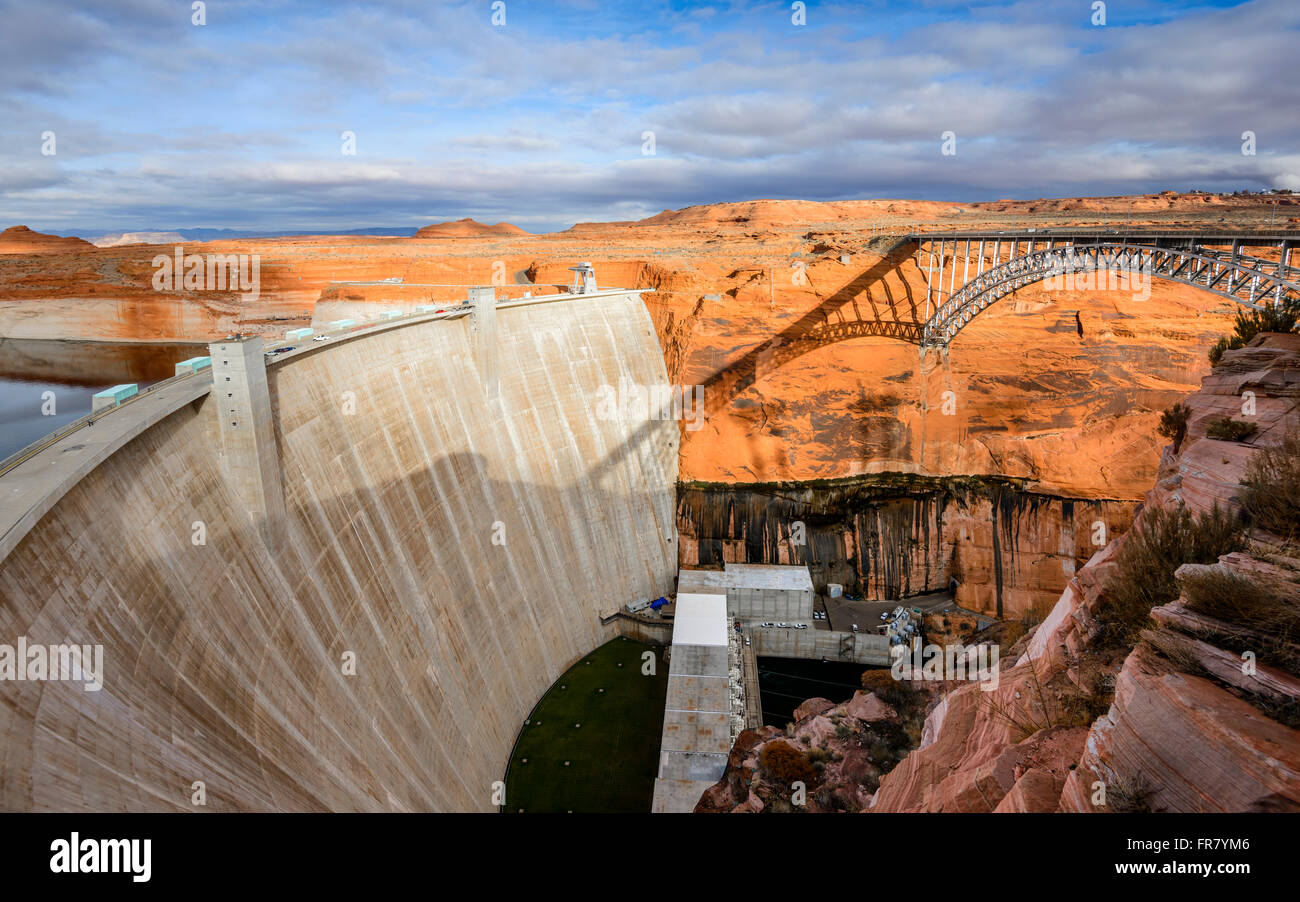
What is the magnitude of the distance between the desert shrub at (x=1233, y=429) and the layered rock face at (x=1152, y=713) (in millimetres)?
136

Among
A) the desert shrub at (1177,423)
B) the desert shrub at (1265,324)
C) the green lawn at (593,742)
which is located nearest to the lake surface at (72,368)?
the green lawn at (593,742)

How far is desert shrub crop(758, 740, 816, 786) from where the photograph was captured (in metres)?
14.5

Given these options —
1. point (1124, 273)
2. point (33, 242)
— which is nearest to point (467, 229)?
point (33, 242)

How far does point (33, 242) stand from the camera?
5006 centimetres

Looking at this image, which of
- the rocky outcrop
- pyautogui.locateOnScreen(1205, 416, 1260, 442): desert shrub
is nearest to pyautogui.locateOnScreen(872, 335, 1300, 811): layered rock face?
pyautogui.locateOnScreen(1205, 416, 1260, 442): desert shrub

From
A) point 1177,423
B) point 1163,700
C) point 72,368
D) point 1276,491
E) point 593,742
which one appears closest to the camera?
point 1163,700

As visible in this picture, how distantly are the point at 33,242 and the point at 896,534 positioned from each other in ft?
207

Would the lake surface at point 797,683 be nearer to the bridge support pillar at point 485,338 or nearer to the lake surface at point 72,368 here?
the bridge support pillar at point 485,338

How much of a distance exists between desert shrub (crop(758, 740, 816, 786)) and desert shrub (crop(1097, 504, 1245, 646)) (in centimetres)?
701

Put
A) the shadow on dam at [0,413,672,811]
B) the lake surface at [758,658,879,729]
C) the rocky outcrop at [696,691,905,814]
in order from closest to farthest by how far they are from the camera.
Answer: the shadow on dam at [0,413,672,811], the rocky outcrop at [696,691,905,814], the lake surface at [758,658,879,729]

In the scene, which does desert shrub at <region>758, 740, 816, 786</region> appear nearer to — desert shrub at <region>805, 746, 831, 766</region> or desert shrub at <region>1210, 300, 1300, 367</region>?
desert shrub at <region>805, 746, 831, 766</region>

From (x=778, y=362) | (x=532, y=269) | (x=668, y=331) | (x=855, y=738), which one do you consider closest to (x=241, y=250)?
A: (x=532, y=269)

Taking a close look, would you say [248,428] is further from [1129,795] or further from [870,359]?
[870,359]

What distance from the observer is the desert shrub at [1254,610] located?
19.6 feet
